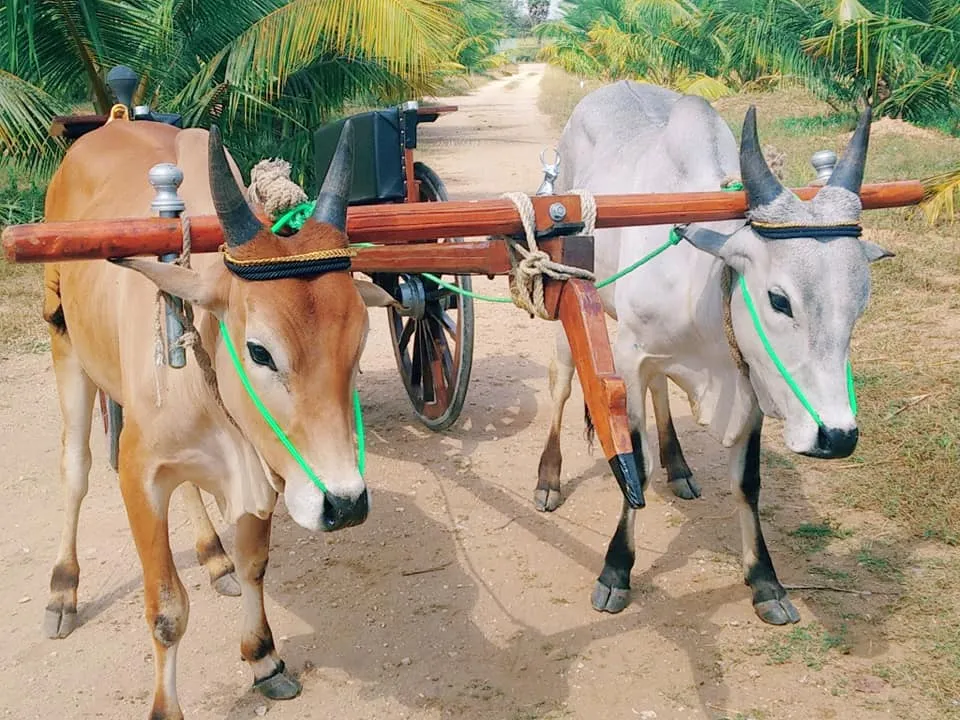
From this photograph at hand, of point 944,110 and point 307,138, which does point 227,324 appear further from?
point 944,110

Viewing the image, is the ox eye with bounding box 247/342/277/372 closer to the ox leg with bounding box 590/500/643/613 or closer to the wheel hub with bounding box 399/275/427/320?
the ox leg with bounding box 590/500/643/613

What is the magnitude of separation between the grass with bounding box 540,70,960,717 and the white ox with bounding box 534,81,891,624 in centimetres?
39

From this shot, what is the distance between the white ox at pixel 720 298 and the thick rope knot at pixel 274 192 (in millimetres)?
1234

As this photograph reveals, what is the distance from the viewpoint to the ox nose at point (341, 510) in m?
2.20

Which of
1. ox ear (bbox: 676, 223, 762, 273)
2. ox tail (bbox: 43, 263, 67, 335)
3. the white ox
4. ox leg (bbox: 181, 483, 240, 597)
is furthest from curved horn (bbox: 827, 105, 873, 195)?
ox tail (bbox: 43, 263, 67, 335)

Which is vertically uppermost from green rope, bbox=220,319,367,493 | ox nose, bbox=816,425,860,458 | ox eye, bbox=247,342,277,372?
ox eye, bbox=247,342,277,372

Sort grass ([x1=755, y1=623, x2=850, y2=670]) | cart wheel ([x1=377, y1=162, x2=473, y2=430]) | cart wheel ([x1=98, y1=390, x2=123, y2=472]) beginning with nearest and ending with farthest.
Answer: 1. grass ([x1=755, y1=623, x2=850, y2=670])
2. cart wheel ([x1=98, y1=390, x2=123, y2=472])
3. cart wheel ([x1=377, y1=162, x2=473, y2=430])

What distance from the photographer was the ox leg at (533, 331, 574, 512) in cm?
452

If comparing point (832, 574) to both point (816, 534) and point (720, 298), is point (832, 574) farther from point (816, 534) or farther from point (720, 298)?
point (720, 298)

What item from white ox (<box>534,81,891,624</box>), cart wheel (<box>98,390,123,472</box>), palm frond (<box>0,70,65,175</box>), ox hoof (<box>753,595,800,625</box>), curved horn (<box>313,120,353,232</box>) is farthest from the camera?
palm frond (<box>0,70,65,175</box>)

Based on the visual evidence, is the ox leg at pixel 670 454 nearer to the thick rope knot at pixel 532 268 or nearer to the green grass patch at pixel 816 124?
the thick rope knot at pixel 532 268

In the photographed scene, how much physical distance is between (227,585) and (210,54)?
714 cm

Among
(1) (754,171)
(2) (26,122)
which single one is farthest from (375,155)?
(2) (26,122)

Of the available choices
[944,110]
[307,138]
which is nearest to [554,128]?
[944,110]
